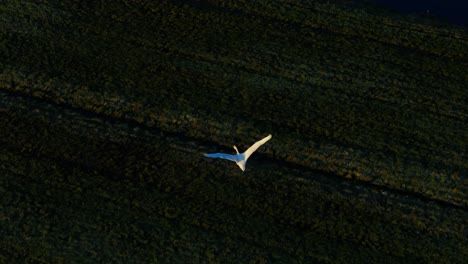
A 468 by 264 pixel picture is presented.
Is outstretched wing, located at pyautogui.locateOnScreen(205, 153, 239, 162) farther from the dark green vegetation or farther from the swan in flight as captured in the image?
the dark green vegetation

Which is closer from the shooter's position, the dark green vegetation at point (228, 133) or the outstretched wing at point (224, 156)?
the dark green vegetation at point (228, 133)

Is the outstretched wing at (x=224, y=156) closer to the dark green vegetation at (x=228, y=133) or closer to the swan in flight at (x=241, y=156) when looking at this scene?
the swan in flight at (x=241, y=156)

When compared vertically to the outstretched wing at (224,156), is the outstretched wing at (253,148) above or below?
above

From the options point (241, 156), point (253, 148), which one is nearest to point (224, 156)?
point (241, 156)

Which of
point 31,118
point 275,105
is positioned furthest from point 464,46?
point 31,118

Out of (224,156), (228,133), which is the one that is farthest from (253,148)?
(228,133)

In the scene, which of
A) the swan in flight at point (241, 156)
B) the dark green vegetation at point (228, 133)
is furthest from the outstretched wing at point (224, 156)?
the dark green vegetation at point (228, 133)

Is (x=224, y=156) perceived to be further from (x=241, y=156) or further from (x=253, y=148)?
(x=253, y=148)

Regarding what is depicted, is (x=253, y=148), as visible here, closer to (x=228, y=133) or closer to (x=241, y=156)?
(x=241, y=156)

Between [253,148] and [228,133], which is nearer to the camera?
[253,148]
